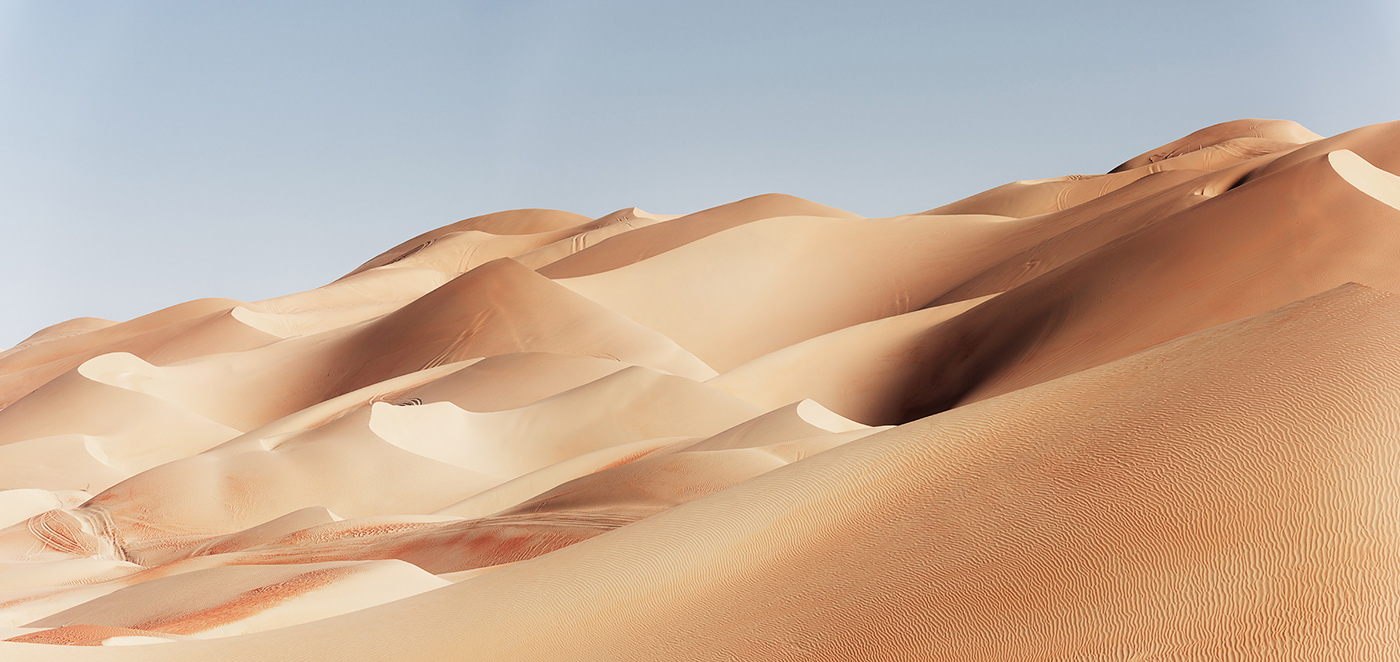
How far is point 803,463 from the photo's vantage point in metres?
6.34

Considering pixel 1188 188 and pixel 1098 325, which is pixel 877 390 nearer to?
pixel 1098 325

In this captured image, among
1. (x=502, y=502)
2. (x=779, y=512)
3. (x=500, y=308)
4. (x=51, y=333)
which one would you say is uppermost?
(x=51, y=333)

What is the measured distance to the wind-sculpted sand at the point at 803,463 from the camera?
4.10 metres

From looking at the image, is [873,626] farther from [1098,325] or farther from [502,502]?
[1098,325]

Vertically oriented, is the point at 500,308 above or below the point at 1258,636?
above

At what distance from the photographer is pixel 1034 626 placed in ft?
13.4

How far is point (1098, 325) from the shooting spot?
841 inches

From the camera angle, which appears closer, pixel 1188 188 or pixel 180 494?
pixel 180 494

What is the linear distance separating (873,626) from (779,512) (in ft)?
4.09

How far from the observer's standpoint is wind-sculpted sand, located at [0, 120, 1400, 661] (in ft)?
13.5

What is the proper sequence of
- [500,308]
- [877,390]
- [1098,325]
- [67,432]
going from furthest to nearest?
[500,308] < [67,432] < [877,390] < [1098,325]

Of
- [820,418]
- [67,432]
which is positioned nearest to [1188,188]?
[820,418]

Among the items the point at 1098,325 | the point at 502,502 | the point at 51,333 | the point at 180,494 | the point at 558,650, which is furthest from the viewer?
the point at 51,333

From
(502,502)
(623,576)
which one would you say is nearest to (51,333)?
(502,502)
